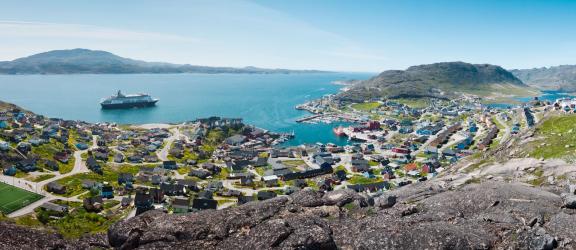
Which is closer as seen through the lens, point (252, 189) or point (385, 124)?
point (252, 189)

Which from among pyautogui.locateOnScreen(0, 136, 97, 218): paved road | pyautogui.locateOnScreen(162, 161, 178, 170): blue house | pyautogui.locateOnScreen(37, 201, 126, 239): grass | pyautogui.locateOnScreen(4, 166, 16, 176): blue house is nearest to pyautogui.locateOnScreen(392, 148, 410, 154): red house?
pyautogui.locateOnScreen(162, 161, 178, 170): blue house

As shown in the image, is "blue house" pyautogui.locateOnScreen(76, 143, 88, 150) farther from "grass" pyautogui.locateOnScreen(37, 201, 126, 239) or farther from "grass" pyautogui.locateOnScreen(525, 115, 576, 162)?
"grass" pyautogui.locateOnScreen(525, 115, 576, 162)

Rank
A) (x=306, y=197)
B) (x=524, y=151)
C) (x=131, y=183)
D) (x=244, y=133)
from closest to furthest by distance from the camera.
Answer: (x=306, y=197)
(x=524, y=151)
(x=131, y=183)
(x=244, y=133)

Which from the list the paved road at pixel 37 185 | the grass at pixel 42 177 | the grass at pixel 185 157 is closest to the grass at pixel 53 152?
the paved road at pixel 37 185

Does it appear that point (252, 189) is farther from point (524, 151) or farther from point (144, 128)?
point (144, 128)

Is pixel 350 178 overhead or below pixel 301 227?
below

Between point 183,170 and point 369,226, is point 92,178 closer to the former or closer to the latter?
point 183,170

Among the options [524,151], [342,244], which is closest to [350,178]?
[524,151]

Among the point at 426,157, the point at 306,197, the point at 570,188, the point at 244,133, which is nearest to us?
the point at 570,188
